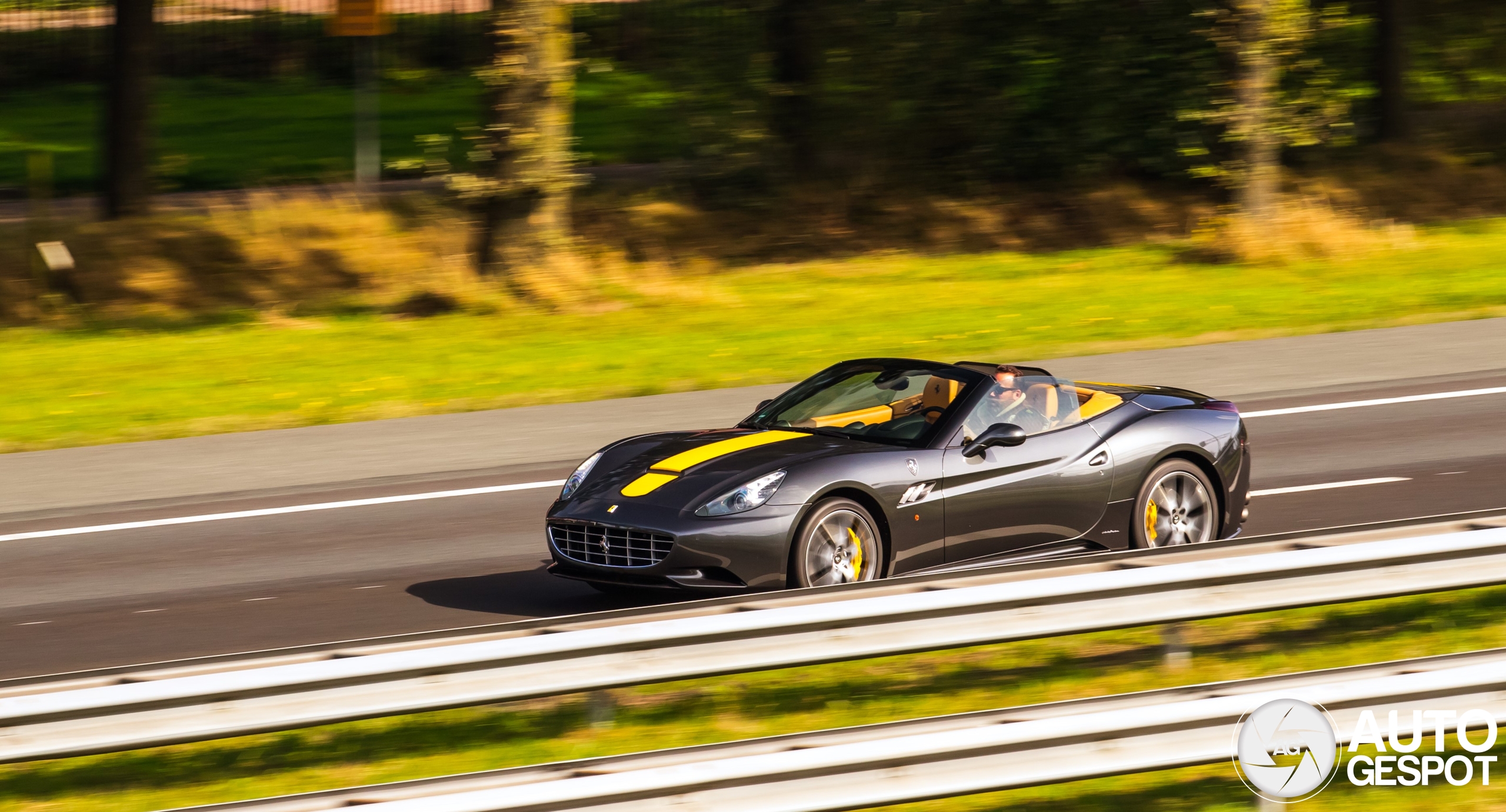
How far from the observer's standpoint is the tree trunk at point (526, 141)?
68.1 ft

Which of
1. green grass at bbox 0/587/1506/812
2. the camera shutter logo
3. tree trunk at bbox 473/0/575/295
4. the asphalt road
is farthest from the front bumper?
tree trunk at bbox 473/0/575/295

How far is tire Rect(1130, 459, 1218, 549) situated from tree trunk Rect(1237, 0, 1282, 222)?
15070 millimetres

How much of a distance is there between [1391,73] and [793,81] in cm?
1034

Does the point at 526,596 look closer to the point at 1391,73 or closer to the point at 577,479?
the point at 577,479

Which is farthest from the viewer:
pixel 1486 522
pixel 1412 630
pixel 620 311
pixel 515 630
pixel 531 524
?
pixel 620 311

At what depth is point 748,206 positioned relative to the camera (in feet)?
89.9

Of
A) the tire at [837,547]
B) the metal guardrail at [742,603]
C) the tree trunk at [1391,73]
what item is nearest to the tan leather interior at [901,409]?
the tire at [837,547]

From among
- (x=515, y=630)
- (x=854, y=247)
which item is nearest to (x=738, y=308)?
(x=854, y=247)

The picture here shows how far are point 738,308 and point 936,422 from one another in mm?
12359

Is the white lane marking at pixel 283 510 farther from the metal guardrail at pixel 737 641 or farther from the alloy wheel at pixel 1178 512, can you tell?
the metal guardrail at pixel 737 641

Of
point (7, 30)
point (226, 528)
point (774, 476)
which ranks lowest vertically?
point (226, 528)

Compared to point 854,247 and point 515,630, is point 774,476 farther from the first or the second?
point 854,247

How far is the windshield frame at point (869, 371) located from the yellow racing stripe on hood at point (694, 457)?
0.20 meters

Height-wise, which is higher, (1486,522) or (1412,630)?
(1486,522)
